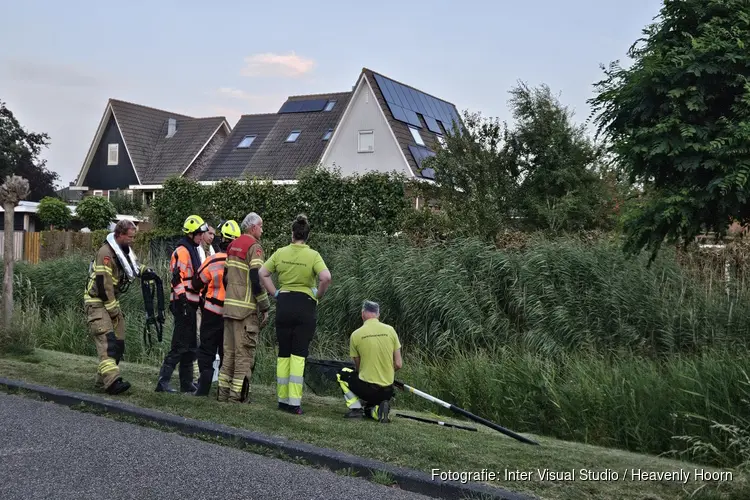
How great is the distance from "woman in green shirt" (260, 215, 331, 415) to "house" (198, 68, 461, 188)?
2485 centimetres

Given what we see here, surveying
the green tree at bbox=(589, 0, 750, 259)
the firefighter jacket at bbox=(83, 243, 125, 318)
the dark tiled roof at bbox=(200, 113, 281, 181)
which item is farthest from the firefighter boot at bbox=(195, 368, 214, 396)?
the dark tiled roof at bbox=(200, 113, 281, 181)

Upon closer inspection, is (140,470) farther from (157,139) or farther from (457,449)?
(157,139)

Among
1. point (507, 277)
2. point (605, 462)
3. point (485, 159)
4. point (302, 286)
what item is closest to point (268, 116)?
point (485, 159)

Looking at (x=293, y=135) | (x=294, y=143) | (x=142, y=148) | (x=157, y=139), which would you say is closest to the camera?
(x=294, y=143)

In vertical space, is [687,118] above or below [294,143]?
below

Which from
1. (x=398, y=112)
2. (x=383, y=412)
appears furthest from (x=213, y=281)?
(x=398, y=112)

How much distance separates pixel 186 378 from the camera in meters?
10.3

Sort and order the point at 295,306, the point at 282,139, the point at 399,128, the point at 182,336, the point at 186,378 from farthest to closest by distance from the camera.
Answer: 1. the point at 282,139
2. the point at 399,128
3. the point at 186,378
4. the point at 182,336
5. the point at 295,306

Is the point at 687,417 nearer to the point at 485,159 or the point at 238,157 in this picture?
the point at 485,159

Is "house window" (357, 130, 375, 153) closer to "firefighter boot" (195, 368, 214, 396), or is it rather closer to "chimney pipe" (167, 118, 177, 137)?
"chimney pipe" (167, 118, 177, 137)

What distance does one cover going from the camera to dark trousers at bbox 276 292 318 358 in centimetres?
897

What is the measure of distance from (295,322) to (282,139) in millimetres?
35074

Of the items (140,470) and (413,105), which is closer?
(140,470)

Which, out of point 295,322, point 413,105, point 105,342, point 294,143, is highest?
point 413,105
